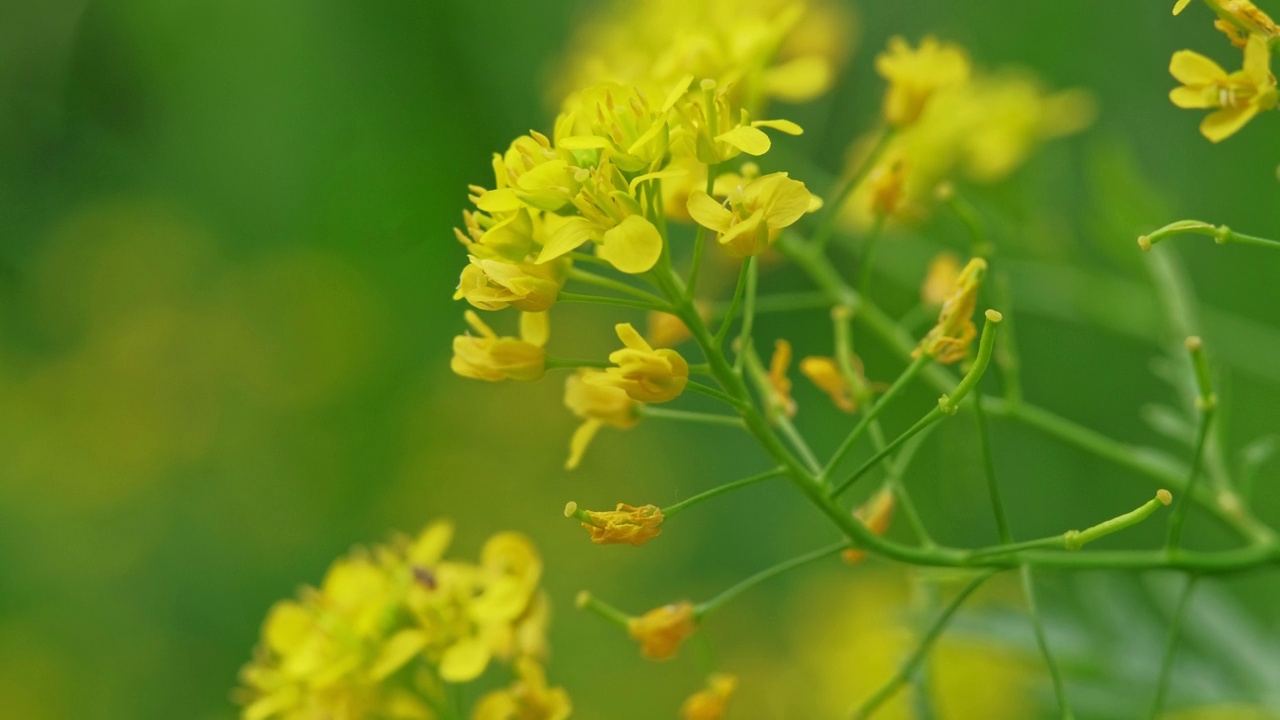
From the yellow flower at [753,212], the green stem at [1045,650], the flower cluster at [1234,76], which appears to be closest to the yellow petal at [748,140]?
the yellow flower at [753,212]

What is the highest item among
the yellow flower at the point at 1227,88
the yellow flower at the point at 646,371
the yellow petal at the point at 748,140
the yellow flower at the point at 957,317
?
the yellow petal at the point at 748,140

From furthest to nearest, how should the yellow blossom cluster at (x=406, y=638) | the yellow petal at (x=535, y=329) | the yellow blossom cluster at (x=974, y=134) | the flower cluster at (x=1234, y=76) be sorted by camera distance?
the yellow blossom cluster at (x=974, y=134) → the yellow blossom cluster at (x=406, y=638) → the yellow petal at (x=535, y=329) → the flower cluster at (x=1234, y=76)

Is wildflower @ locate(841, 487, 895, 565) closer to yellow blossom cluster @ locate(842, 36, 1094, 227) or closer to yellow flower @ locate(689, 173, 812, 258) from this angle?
yellow flower @ locate(689, 173, 812, 258)

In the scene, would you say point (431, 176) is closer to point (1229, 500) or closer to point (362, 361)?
point (362, 361)

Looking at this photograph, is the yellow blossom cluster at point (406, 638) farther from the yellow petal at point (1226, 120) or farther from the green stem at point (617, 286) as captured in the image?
the yellow petal at point (1226, 120)

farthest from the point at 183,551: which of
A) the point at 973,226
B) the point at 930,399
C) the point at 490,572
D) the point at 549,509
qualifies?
the point at 973,226

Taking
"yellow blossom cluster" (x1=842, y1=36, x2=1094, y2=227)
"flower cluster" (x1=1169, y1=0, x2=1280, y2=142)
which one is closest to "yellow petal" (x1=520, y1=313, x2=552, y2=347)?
"flower cluster" (x1=1169, y1=0, x2=1280, y2=142)
